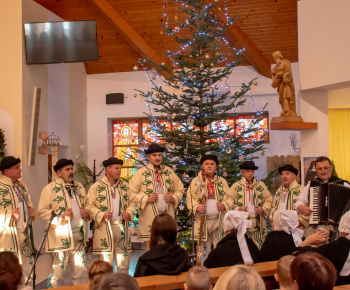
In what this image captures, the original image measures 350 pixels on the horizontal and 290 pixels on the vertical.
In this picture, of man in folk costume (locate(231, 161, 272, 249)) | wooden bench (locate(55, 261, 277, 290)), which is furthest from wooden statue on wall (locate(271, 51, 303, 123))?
wooden bench (locate(55, 261, 277, 290))

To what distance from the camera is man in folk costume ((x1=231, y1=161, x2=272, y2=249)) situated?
682 cm

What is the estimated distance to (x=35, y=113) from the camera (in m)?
9.55

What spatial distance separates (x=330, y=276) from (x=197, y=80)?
5.97 metres

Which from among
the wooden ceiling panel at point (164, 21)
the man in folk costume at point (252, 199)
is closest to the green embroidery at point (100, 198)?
the man in folk costume at point (252, 199)

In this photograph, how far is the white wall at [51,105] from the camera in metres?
9.52

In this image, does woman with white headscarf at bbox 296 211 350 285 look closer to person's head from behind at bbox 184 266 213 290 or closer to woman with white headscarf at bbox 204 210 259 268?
woman with white headscarf at bbox 204 210 259 268

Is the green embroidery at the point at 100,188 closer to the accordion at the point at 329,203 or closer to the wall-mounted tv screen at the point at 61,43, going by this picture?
the accordion at the point at 329,203

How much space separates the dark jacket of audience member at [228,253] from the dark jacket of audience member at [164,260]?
358mm

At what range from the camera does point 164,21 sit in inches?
443

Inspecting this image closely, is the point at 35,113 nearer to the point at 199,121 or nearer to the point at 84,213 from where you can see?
the point at 199,121

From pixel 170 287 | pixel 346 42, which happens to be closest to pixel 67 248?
pixel 170 287

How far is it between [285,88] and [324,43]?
927 mm

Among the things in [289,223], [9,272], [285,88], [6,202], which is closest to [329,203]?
[289,223]

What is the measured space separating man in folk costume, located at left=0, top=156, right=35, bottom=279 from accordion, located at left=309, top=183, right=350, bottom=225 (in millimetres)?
3157
